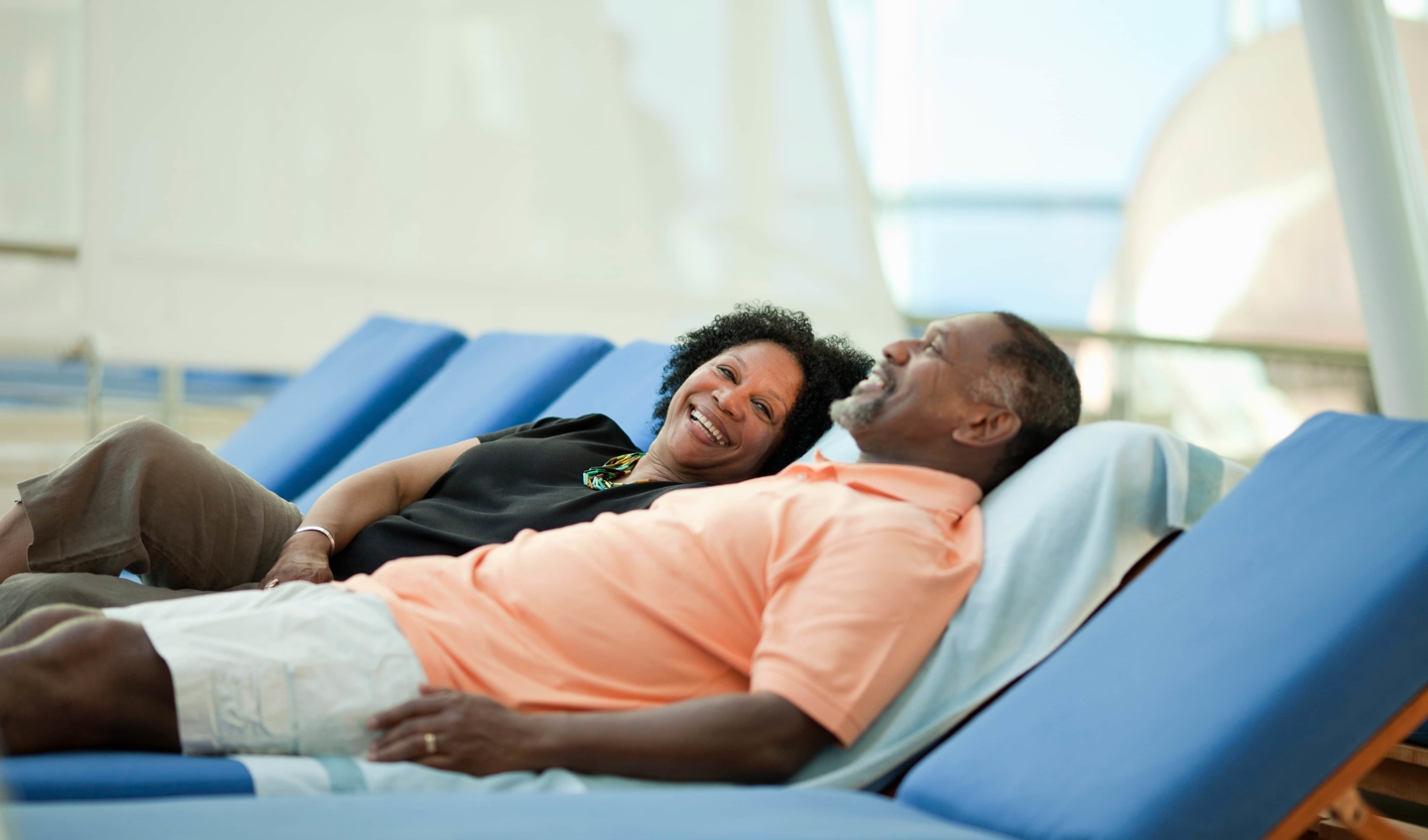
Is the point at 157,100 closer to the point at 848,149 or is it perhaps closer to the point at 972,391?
the point at 848,149

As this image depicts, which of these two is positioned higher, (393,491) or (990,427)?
(990,427)

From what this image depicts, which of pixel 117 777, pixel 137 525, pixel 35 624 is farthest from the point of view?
pixel 137 525

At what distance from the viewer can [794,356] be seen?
200 cm

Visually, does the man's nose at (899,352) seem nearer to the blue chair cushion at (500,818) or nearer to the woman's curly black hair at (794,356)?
the woman's curly black hair at (794,356)

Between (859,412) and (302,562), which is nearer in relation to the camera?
(859,412)

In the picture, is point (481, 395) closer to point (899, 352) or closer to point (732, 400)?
point (732, 400)

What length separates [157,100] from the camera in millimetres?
4414

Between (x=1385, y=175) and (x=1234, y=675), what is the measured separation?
7.54 ft

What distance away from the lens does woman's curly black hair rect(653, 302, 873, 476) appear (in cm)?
195

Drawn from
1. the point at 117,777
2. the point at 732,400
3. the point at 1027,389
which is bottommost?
the point at 117,777

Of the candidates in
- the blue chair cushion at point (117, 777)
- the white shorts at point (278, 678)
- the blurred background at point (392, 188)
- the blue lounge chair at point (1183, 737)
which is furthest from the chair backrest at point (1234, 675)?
the blurred background at point (392, 188)

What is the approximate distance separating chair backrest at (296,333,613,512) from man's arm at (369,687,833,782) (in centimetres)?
131

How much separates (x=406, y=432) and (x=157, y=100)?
231 cm

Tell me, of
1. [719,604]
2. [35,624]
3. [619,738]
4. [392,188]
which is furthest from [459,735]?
[392,188]
